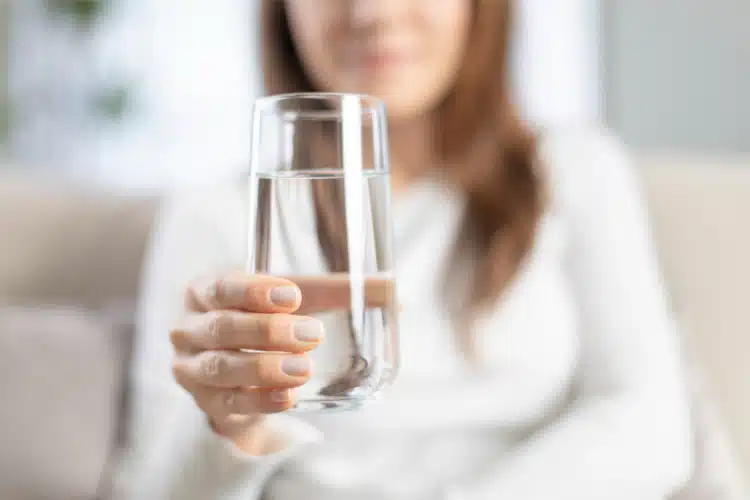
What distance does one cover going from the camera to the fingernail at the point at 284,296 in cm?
54

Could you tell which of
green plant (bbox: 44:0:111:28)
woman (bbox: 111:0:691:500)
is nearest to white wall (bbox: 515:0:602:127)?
green plant (bbox: 44:0:111:28)

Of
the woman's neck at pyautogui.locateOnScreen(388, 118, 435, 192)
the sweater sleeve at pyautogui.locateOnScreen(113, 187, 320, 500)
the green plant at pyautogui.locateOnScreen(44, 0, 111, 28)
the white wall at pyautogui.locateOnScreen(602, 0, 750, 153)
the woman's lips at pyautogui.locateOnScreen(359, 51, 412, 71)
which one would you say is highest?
the green plant at pyautogui.locateOnScreen(44, 0, 111, 28)

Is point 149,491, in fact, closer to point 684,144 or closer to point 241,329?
point 241,329

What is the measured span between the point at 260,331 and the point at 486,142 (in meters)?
0.75

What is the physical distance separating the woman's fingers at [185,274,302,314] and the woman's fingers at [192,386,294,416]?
0.19 feet

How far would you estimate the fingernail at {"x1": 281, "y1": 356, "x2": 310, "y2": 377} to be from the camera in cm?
54

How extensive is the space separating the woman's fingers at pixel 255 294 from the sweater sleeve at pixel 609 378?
432mm

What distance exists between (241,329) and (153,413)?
50 centimetres

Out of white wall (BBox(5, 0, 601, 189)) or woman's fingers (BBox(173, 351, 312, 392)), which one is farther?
white wall (BBox(5, 0, 601, 189))

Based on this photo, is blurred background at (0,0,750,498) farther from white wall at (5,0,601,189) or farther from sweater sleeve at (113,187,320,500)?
sweater sleeve at (113,187,320,500)

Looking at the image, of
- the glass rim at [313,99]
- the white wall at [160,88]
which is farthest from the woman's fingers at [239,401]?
the white wall at [160,88]

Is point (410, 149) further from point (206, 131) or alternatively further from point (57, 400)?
point (206, 131)

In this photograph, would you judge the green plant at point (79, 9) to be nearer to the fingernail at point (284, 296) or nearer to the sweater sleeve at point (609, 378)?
the sweater sleeve at point (609, 378)

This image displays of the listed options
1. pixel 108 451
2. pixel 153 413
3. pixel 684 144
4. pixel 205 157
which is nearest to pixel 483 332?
pixel 153 413
